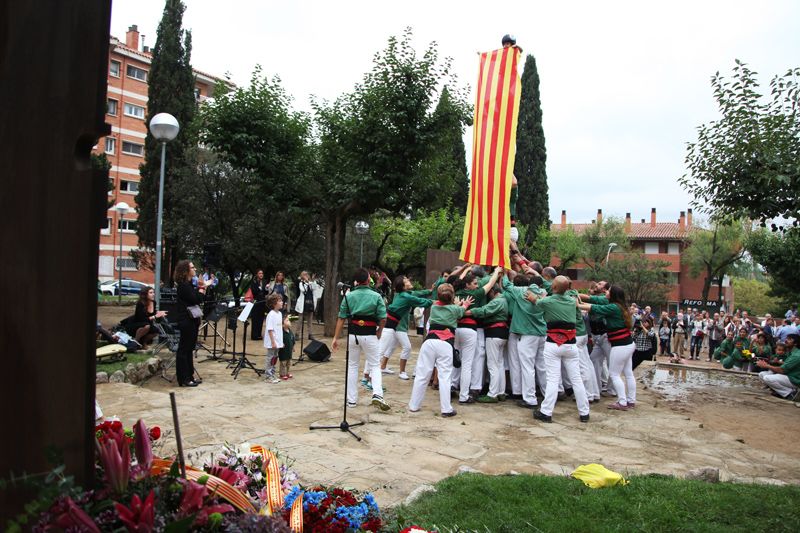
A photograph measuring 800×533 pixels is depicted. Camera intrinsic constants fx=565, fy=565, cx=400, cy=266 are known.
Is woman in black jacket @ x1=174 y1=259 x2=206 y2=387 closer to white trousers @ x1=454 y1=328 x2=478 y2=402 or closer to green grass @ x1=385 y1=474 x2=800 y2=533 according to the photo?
white trousers @ x1=454 y1=328 x2=478 y2=402

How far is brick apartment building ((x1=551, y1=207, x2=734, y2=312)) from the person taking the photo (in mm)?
56894

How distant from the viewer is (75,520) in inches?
69.4

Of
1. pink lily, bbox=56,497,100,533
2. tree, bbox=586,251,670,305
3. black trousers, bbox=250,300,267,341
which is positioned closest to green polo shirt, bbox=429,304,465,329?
pink lily, bbox=56,497,100,533

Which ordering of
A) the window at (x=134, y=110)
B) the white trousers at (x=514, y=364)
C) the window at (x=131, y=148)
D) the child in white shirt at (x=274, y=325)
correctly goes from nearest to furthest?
the white trousers at (x=514, y=364)
the child in white shirt at (x=274, y=325)
the window at (x=134, y=110)
the window at (x=131, y=148)

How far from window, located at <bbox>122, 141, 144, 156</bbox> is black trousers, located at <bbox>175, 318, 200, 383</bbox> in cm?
4598

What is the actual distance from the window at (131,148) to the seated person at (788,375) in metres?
50.5

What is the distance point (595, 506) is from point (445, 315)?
4.26 meters

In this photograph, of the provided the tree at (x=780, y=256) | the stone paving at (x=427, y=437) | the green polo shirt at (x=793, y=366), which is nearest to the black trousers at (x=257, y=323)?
the stone paving at (x=427, y=437)

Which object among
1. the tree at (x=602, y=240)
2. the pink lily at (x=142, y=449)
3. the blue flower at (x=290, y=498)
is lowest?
the blue flower at (x=290, y=498)

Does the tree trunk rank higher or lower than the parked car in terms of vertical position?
higher

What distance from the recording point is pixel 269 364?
1047cm

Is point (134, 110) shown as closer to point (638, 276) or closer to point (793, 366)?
point (638, 276)

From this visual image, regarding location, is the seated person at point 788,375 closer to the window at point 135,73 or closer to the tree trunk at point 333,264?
the tree trunk at point 333,264

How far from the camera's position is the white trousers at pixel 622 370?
9.14m
